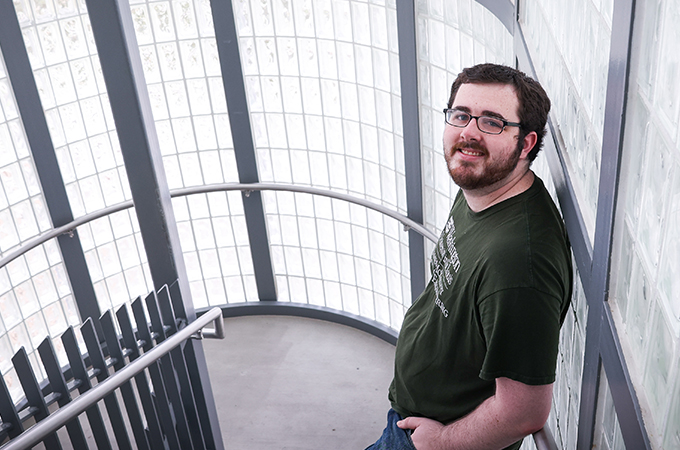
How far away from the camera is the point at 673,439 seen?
1245mm

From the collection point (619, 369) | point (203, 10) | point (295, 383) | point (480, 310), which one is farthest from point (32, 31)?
point (619, 369)

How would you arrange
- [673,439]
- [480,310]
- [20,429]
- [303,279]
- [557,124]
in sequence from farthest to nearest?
1. [303,279]
2. [20,429]
3. [557,124]
4. [480,310]
5. [673,439]

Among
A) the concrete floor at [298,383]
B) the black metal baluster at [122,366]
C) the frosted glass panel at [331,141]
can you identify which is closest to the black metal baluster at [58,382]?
the black metal baluster at [122,366]

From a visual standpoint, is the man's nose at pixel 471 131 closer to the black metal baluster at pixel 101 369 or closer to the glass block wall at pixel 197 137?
the black metal baluster at pixel 101 369

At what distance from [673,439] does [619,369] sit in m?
0.35

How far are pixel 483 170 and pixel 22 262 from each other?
577 centimetres

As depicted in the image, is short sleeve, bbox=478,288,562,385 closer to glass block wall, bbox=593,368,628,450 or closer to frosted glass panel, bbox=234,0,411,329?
glass block wall, bbox=593,368,628,450

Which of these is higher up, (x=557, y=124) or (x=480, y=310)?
(x=557, y=124)

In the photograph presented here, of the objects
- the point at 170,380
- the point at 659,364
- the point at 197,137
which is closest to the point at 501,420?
the point at 659,364

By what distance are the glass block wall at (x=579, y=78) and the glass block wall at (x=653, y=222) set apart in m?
0.33

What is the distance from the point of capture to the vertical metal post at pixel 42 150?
5840 mm

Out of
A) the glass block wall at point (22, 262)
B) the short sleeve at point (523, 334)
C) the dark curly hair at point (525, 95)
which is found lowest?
the glass block wall at point (22, 262)

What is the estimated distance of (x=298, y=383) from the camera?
673 centimetres

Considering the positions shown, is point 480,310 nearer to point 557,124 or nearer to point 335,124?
point 557,124
